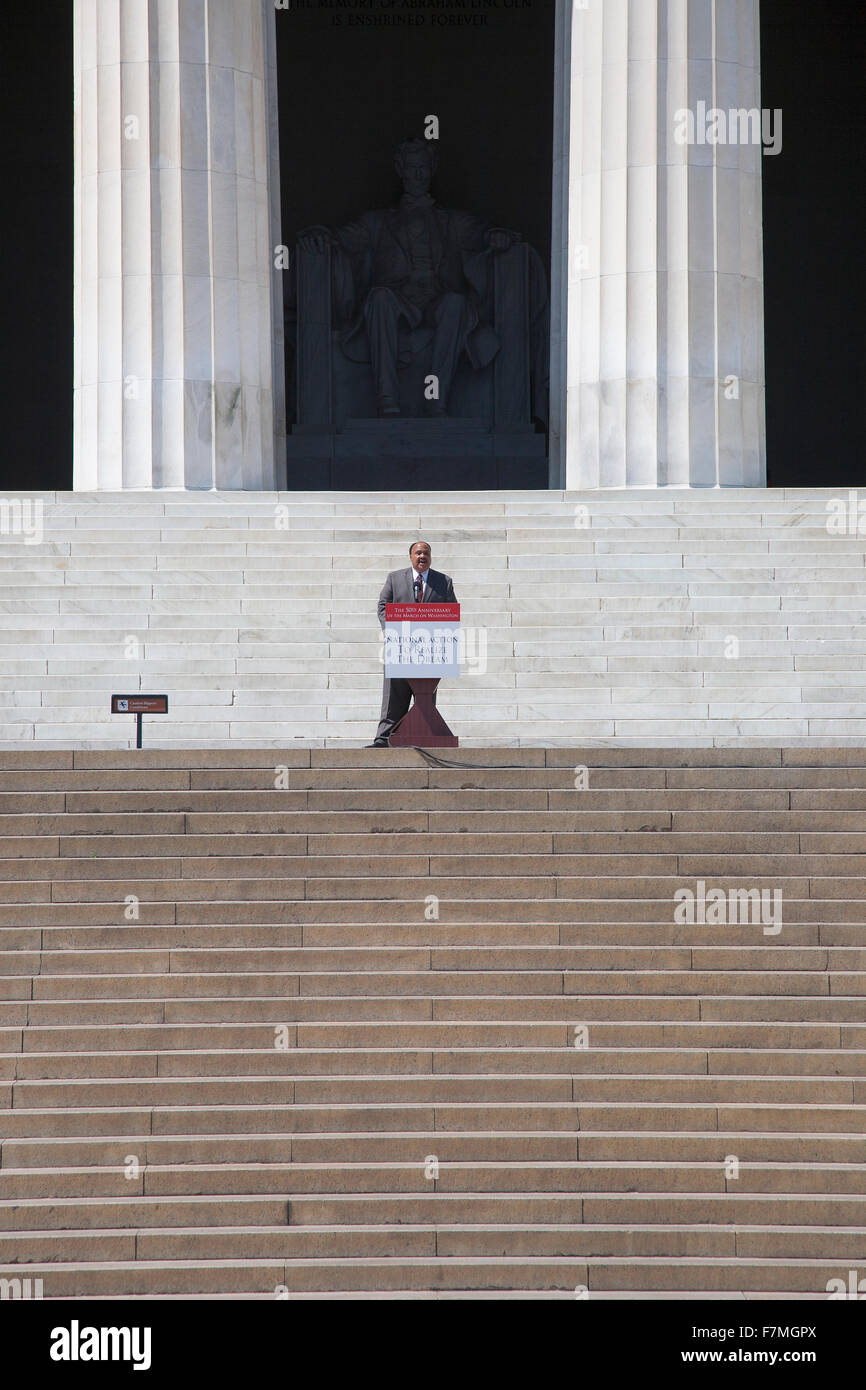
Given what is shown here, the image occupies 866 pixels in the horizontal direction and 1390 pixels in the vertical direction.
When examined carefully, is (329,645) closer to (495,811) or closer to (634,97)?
(495,811)

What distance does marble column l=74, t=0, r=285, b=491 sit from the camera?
69.8ft

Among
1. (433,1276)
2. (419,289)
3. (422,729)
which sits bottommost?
(433,1276)

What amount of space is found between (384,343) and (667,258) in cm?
985

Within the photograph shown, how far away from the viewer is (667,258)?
2145 cm

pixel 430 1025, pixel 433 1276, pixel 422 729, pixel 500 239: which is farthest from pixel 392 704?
pixel 500 239

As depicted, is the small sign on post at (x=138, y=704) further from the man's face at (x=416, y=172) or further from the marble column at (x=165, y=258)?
the man's face at (x=416, y=172)

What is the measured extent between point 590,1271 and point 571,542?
10655mm

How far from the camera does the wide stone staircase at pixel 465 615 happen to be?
54.2ft

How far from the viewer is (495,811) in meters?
12.7

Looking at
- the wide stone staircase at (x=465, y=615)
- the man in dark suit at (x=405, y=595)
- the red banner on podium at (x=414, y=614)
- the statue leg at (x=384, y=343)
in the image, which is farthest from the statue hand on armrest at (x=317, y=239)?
the red banner on podium at (x=414, y=614)

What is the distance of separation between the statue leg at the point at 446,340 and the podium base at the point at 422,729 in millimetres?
17106

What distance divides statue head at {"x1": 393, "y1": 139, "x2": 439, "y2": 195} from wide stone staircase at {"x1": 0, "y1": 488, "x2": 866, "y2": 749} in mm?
13346

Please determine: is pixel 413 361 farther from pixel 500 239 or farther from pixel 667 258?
pixel 667 258

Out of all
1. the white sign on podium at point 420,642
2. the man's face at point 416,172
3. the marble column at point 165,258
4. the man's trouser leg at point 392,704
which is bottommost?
the man's trouser leg at point 392,704
